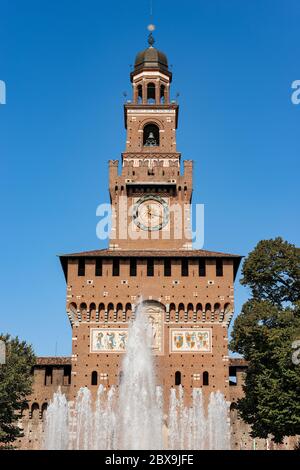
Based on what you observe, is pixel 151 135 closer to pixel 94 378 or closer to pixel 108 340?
pixel 108 340

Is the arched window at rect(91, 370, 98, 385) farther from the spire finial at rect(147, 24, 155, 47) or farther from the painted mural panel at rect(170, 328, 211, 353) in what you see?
the spire finial at rect(147, 24, 155, 47)

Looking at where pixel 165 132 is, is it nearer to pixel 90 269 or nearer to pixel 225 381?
pixel 90 269

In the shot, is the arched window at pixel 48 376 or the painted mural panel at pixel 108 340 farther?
the arched window at pixel 48 376

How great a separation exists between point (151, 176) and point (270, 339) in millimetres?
16356

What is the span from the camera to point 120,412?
1355 inches

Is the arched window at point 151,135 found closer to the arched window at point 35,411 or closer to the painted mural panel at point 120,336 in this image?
the painted mural panel at point 120,336

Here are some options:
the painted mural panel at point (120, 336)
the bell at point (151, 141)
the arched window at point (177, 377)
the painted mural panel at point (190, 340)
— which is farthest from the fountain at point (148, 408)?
the bell at point (151, 141)

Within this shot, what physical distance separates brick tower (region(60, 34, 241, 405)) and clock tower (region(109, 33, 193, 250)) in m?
0.08

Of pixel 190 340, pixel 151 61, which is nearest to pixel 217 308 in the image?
pixel 190 340

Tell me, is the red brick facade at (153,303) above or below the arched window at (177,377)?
above

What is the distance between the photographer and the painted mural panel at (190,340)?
121 feet
